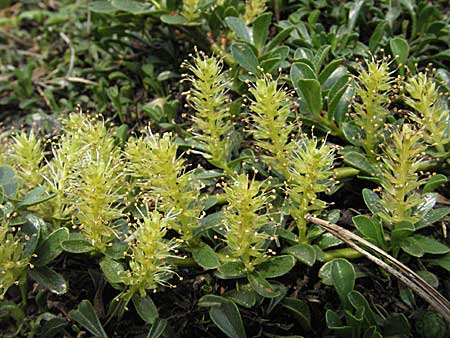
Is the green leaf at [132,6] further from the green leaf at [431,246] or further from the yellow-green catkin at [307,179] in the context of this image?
the green leaf at [431,246]

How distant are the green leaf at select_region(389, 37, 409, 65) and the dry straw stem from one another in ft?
2.05

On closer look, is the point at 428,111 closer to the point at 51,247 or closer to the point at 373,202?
the point at 373,202

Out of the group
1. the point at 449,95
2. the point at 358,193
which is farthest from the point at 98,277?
the point at 449,95

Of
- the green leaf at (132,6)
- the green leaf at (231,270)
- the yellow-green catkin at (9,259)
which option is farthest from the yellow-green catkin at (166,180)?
the green leaf at (132,6)

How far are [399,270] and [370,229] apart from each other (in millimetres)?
128

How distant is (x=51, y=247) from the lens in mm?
1562

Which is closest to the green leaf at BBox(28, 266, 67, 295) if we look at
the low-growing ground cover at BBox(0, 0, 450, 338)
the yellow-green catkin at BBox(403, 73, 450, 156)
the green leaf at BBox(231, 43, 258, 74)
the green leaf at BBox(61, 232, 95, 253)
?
the low-growing ground cover at BBox(0, 0, 450, 338)

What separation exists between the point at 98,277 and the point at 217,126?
546 millimetres

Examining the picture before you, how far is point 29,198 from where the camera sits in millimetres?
1558

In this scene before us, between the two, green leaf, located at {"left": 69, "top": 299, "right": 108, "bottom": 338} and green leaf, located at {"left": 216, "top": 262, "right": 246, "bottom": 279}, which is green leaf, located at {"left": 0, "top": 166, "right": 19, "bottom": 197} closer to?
green leaf, located at {"left": 69, "top": 299, "right": 108, "bottom": 338}

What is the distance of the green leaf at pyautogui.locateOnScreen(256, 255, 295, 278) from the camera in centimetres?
148

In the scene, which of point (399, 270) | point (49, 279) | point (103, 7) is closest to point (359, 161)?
point (399, 270)

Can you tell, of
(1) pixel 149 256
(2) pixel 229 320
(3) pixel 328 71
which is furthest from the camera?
(3) pixel 328 71

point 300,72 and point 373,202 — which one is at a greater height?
point 300,72
